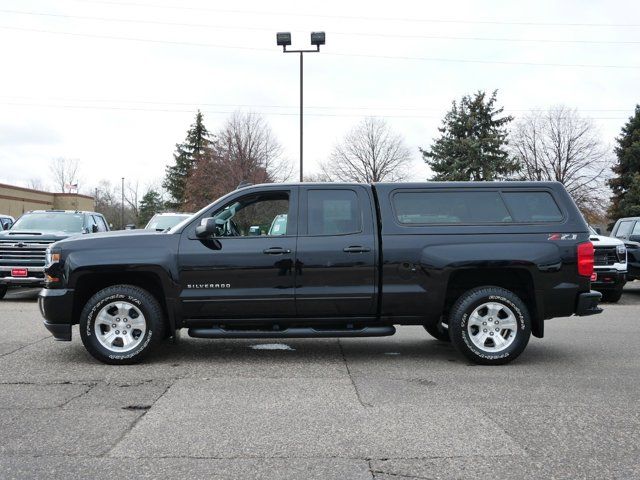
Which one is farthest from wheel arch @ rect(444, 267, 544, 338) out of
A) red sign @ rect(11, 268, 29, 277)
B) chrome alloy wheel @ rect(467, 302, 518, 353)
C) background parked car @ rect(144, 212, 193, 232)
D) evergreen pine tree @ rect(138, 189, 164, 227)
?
evergreen pine tree @ rect(138, 189, 164, 227)

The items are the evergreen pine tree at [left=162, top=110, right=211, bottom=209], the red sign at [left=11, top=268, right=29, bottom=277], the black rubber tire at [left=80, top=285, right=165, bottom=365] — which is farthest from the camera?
the evergreen pine tree at [left=162, top=110, right=211, bottom=209]

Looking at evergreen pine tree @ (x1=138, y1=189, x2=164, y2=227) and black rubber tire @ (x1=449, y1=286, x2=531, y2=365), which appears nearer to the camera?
black rubber tire @ (x1=449, y1=286, x2=531, y2=365)

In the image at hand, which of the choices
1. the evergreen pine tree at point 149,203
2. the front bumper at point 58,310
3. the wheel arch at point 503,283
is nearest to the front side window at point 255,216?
the front bumper at point 58,310

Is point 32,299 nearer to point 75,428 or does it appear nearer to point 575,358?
point 75,428

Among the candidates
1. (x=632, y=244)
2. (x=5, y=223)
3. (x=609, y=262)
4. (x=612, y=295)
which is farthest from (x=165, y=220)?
(x=632, y=244)

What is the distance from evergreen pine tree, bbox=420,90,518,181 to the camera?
4516 centimetres

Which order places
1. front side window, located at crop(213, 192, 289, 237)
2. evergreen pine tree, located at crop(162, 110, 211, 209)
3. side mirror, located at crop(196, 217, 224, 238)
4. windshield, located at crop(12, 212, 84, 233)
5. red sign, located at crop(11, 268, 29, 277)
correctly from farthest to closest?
evergreen pine tree, located at crop(162, 110, 211, 209)
windshield, located at crop(12, 212, 84, 233)
red sign, located at crop(11, 268, 29, 277)
front side window, located at crop(213, 192, 289, 237)
side mirror, located at crop(196, 217, 224, 238)

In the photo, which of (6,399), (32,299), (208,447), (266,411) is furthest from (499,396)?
(32,299)

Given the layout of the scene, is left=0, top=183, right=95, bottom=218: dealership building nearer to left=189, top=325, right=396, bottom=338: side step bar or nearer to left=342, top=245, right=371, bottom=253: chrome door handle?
left=189, top=325, right=396, bottom=338: side step bar

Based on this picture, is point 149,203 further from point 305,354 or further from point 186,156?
point 305,354

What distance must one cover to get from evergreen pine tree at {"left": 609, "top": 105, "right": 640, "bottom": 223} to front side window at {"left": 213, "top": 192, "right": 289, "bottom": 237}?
141 feet

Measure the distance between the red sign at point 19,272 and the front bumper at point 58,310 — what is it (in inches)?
259

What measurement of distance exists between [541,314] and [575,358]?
36.9 inches

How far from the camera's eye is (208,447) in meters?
4.10
